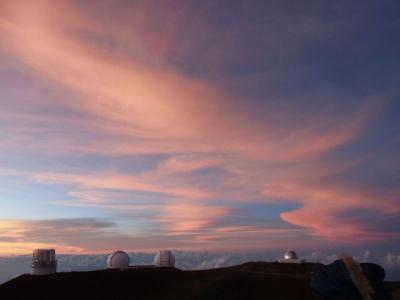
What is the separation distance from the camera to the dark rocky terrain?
157 ft

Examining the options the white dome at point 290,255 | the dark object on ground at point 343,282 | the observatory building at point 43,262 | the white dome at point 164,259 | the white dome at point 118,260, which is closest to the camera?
the dark object on ground at point 343,282

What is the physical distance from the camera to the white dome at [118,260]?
220 ft

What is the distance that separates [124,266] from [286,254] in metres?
44.3

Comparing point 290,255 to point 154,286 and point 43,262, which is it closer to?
point 154,286

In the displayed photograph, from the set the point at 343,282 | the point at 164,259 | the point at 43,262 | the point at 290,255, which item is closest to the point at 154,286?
the point at 43,262

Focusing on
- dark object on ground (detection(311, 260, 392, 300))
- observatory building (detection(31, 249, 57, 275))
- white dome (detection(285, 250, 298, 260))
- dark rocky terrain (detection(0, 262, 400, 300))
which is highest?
white dome (detection(285, 250, 298, 260))

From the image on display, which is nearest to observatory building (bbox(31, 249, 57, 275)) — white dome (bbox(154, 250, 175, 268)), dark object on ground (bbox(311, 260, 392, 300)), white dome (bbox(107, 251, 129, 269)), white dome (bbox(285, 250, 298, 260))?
white dome (bbox(107, 251, 129, 269))

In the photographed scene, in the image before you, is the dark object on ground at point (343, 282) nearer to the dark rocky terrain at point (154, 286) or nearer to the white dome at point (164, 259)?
the dark rocky terrain at point (154, 286)

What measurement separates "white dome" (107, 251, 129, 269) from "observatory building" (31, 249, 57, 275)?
10337mm

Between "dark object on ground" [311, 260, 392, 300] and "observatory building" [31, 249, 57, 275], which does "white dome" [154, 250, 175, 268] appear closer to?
"observatory building" [31, 249, 57, 275]

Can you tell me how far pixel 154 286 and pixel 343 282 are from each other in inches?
1674

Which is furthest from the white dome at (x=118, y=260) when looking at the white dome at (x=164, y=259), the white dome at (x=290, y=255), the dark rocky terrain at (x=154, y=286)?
the white dome at (x=290, y=255)

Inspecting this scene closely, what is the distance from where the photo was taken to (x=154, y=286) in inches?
2052

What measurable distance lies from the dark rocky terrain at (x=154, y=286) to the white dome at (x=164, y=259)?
37.3 ft
